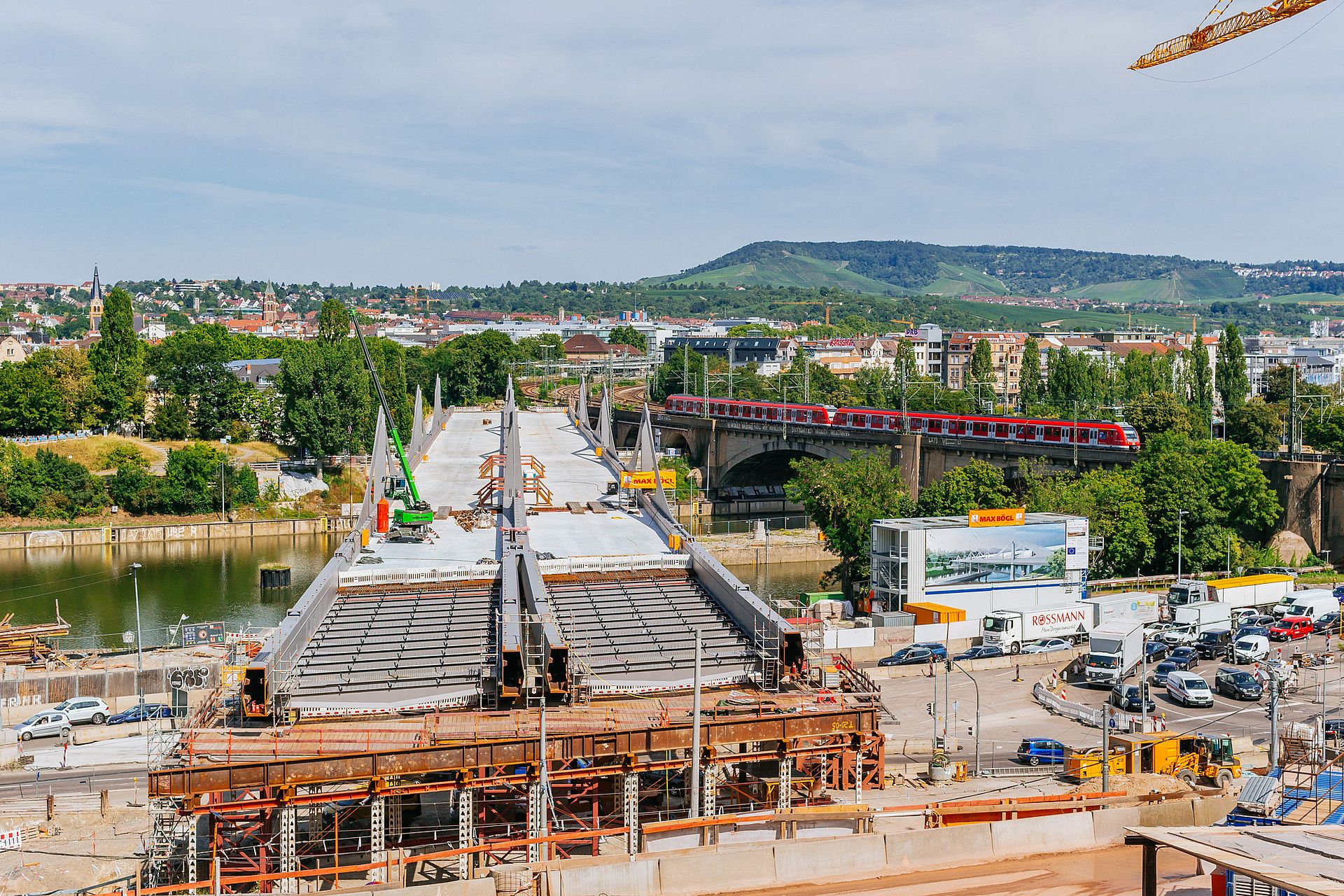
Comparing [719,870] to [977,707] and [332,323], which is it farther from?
[332,323]

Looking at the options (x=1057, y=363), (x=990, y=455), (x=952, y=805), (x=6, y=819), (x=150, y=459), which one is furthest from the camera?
(x=1057, y=363)

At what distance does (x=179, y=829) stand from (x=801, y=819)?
9625 millimetres

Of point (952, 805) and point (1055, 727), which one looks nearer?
point (952, 805)

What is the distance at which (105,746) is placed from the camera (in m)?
31.8

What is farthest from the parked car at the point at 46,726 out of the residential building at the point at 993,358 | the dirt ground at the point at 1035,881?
the residential building at the point at 993,358

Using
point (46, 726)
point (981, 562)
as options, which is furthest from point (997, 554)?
point (46, 726)

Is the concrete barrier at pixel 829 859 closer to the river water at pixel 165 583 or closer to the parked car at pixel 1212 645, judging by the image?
the parked car at pixel 1212 645

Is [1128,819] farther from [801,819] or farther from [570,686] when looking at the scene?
[570,686]

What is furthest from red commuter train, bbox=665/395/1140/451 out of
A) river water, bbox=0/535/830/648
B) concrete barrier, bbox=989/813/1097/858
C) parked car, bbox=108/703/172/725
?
concrete barrier, bbox=989/813/1097/858

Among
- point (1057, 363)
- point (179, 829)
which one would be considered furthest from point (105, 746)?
point (1057, 363)

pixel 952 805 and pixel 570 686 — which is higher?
pixel 570 686

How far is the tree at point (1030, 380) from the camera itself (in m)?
116

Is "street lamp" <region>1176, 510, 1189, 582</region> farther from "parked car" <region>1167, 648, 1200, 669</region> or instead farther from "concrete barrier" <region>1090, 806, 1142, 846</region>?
"concrete barrier" <region>1090, 806, 1142, 846</region>

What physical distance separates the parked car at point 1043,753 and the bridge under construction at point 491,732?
20.7 ft
